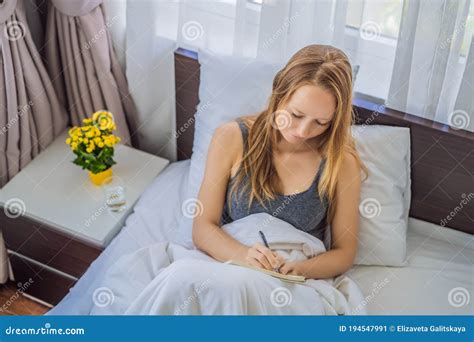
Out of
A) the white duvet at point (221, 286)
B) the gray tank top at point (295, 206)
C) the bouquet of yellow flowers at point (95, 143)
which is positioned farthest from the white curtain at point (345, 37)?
the white duvet at point (221, 286)

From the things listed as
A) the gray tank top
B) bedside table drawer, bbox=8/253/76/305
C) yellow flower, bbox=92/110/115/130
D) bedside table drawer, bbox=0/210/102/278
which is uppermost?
yellow flower, bbox=92/110/115/130

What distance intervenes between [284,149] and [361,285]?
435 millimetres

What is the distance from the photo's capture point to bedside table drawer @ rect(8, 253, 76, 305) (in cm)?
223

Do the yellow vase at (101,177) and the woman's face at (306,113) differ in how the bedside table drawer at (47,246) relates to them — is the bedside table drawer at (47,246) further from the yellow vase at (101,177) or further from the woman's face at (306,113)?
the woman's face at (306,113)

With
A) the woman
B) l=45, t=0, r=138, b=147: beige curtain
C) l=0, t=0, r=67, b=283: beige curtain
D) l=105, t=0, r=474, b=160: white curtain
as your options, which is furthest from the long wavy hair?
l=0, t=0, r=67, b=283: beige curtain

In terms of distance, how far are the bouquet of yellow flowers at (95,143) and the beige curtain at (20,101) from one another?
18cm

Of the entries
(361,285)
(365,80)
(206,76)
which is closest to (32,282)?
(206,76)

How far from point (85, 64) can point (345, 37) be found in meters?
0.85

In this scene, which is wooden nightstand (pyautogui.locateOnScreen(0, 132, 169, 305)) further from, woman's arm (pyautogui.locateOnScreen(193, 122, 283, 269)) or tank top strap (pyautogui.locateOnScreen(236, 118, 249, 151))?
tank top strap (pyautogui.locateOnScreen(236, 118, 249, 151))

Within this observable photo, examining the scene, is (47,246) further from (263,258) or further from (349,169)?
(349,169)

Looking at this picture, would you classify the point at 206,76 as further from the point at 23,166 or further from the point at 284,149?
the point at 23,166

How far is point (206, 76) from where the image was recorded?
208cm

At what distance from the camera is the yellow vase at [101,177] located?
216 centimetres

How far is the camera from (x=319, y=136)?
184cm
